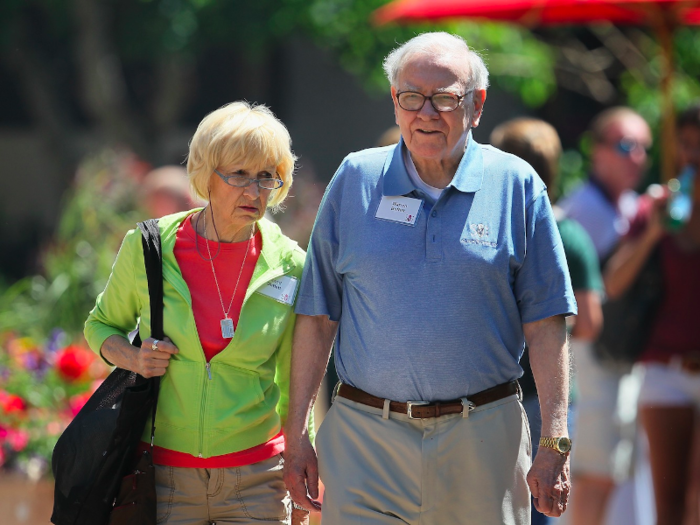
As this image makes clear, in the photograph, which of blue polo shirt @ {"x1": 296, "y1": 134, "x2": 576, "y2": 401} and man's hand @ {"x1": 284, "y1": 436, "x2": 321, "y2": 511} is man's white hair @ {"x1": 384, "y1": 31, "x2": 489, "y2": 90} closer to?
blue polo shirt @ {"x1": 296, "y1": 134, "x2": 576, "y2": 401}

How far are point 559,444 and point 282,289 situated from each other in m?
0.93

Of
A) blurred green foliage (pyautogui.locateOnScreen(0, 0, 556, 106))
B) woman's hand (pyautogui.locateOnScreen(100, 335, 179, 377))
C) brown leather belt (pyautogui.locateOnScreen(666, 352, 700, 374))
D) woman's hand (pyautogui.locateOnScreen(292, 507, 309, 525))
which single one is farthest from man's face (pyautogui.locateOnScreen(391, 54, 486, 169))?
blurred green foliage (pyautogui.locateOnScreen(0, 0, 556, 106))

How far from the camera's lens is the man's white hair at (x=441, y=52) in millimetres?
2867

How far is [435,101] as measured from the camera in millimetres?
2836

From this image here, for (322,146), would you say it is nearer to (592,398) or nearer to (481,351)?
(592,398)

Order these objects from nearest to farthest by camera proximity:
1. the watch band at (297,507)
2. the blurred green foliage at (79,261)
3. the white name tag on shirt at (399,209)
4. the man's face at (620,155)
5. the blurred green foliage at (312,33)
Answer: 1. the white name tag on shirt at (399,209)
2. the watch band at (297,507)
3. the man's face at (620,155)
4. the blurred green foliage at (79,261)
5. the blurred green foliage at (312,33)

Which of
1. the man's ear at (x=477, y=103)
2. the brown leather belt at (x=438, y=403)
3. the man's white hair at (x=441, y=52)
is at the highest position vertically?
the man's white hair at (x=441, y=52)

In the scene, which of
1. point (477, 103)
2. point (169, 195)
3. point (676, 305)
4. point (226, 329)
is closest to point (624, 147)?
point (676, 305)

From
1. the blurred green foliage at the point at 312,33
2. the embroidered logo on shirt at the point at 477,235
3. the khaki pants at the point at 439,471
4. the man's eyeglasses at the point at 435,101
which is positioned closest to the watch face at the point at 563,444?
the khaki pants at the point at 439,471

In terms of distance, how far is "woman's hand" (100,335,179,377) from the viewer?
288cm

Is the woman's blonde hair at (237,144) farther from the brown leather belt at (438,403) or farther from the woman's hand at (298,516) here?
the woman's hand at (298,516)

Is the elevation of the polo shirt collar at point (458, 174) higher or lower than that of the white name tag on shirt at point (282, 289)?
higher

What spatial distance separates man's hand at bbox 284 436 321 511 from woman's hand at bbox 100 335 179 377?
0.45 meters

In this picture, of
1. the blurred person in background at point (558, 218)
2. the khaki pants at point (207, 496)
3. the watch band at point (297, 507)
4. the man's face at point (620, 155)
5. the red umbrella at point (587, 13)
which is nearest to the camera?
the khaki pants at point (207, 496)
